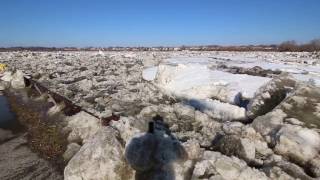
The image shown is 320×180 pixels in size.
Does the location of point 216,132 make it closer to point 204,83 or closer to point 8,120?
point 204,83

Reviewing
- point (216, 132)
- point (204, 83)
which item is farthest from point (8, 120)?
point (216, 132)

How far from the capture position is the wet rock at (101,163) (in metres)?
6.34

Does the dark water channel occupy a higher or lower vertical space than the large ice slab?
lower

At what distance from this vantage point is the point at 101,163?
6.41 meters

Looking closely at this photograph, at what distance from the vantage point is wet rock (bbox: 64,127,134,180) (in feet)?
20.8

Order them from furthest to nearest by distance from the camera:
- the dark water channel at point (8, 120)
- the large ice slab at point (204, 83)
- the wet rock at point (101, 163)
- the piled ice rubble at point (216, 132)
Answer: the large ice slab at point (204, 83)
the dark water channel at point (8, 120)
the wet rock at point (101, 163)
the piled ice rubble at point (216, 132)

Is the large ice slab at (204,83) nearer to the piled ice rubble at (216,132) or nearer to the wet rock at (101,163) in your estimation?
the piled ice rubble at (216,132)

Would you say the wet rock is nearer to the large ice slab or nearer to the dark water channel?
the dark water channel

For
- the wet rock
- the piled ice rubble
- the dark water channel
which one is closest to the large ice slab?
the piled ice rubble

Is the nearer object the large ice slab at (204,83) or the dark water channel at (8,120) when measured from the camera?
the dark water channel at (8,120)

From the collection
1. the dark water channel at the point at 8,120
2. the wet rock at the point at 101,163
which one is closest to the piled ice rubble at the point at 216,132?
the wet rock at the point at 101,163

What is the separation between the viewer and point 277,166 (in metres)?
6.11

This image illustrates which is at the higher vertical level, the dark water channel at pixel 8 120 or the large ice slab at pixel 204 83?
the large ice slab at pixel 204 83

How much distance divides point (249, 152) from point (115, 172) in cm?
279
